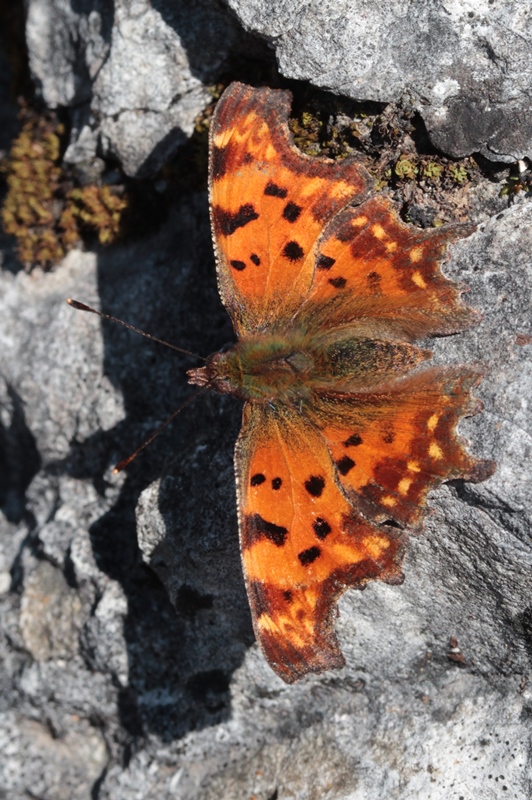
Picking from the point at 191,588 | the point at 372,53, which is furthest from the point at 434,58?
the point at 191,588

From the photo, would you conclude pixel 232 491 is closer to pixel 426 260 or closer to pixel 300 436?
pixel 300 436

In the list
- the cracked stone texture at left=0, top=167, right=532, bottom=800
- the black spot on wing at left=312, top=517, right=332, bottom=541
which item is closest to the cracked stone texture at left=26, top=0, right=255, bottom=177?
the cracked stone texture at left=0, top=167, right=532, bottom=800

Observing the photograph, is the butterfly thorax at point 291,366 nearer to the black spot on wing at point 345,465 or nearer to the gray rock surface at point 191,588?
the black spot on wing at point 345,465

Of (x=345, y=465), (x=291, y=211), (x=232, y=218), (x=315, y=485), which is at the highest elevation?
(x=291, y=211)

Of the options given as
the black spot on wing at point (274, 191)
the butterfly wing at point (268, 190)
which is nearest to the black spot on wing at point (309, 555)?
the butterfly wing at point (268, 190)

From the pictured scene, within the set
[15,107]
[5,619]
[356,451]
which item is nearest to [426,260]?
[356,451]

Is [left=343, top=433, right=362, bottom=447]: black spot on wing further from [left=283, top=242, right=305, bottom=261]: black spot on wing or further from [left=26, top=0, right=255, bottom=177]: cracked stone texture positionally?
[left=26, top=0, right=255, bottom=177]: cracked stone texture

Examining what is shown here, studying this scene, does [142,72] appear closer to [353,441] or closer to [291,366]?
[291,366]
